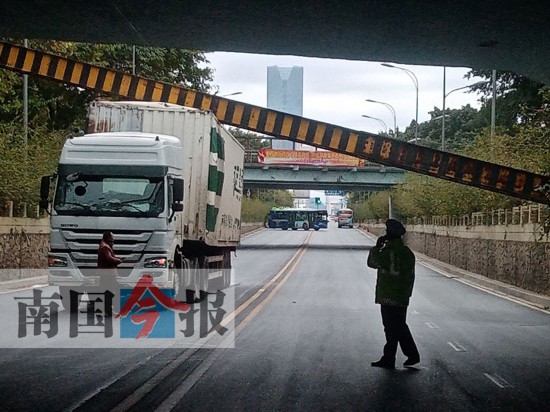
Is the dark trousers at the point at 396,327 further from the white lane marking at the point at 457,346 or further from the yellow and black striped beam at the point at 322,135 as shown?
the yellow and black striped beam at the point at 322,135

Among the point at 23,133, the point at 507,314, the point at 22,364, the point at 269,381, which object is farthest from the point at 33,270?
the point at 269,381

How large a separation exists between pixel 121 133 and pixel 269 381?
31.6ft

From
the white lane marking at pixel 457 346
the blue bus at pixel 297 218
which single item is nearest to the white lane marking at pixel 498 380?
the white lane marking at pixel 457 346

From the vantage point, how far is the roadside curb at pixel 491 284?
954 inches

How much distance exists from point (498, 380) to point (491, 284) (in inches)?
790

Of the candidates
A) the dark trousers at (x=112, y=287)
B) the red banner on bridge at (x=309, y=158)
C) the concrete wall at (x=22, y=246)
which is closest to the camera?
the dark trousers at (x=112, y=287)

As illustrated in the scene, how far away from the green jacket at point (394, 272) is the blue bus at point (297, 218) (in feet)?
351

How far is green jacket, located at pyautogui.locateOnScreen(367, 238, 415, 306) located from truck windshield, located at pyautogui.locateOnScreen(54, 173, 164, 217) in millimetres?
7048

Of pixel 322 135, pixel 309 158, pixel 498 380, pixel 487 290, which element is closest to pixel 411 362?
pixel 498 380

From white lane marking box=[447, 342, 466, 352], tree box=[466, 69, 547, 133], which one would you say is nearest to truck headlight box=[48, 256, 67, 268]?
white lane marking box=[447, 342, 466, 352]

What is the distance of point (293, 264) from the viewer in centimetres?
4344

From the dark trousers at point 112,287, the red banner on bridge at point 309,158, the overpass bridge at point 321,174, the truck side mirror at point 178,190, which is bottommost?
the dark trousers at point 112,287

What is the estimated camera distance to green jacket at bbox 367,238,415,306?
11.3 m

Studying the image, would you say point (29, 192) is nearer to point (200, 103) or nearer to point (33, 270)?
point (33, 270)
